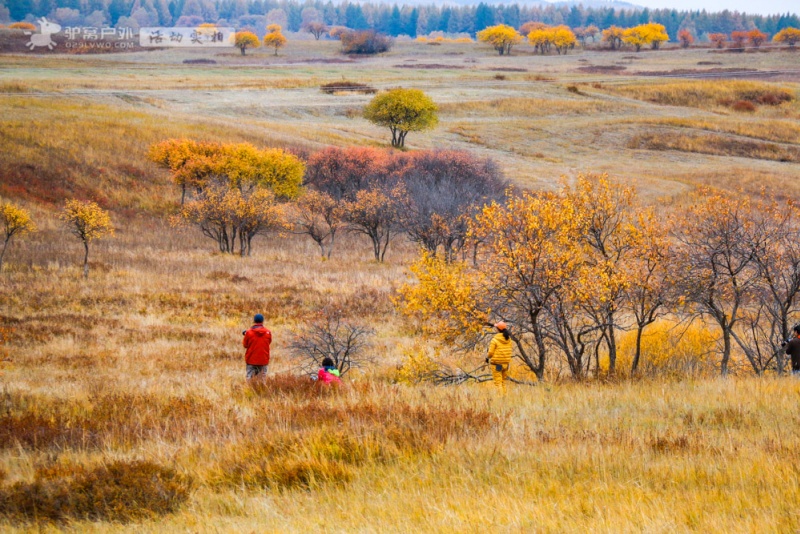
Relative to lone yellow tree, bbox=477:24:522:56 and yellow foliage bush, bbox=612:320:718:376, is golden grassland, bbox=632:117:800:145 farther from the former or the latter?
lone yellow tree, bbox=477:24:522:56

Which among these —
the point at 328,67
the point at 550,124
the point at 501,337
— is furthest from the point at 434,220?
the point at 328,67

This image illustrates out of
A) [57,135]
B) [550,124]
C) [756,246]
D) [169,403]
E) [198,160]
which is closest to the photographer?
[169,403]

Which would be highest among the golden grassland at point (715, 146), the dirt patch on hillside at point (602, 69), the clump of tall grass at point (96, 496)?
the dirt patch on hillside at point (602, 69)

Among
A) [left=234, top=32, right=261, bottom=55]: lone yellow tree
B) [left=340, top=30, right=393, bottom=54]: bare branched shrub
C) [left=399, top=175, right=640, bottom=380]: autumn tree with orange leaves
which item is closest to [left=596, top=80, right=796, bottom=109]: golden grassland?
[left=340, top=30, right=393, bottom=54]: bare branched shrub

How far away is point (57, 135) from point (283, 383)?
56143 mm

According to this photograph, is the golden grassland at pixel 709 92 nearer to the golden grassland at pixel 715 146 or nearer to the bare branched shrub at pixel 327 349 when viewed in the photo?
the golden grassland at pixel 715 146

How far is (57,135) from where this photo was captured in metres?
59.3

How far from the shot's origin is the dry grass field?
589cm

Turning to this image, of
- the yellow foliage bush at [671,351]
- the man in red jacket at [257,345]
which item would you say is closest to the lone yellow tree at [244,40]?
the yellow foliage bush at [671,351]

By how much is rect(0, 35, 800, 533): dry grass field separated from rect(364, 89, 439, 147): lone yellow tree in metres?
16.5

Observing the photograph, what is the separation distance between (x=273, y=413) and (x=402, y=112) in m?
70.7

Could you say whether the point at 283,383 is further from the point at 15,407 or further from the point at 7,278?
the point at 7,278

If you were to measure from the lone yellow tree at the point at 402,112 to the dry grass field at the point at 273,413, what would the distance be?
16.5 meters

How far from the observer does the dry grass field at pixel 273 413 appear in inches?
232
